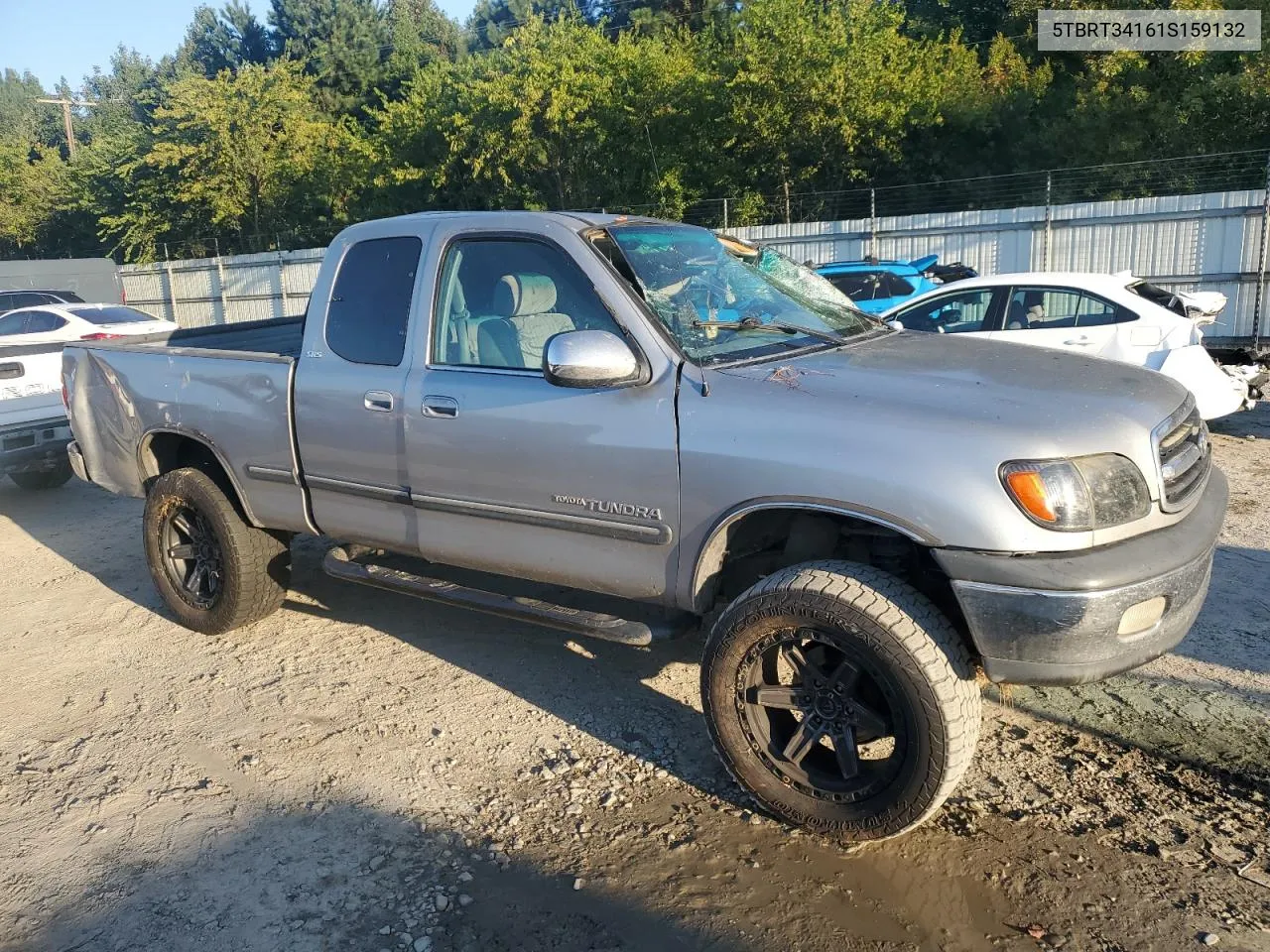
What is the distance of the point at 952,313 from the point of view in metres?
9.71

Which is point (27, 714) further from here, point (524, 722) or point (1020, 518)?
point (1020, 518)

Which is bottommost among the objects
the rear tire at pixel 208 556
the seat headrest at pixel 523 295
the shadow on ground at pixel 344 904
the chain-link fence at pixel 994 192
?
the shadow on ground at pixel 344 904

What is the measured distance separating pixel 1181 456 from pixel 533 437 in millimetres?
2242

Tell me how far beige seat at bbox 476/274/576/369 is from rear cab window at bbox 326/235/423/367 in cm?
42

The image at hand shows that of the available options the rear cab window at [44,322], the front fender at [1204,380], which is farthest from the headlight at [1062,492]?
the rear cab window at [44,322]

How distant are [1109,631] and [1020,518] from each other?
42 cm

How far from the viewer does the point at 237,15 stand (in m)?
62.2

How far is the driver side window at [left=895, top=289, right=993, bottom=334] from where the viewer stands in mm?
9609

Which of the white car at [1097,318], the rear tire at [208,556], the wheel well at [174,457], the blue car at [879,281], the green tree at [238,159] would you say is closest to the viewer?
the rear tire at [208,556]

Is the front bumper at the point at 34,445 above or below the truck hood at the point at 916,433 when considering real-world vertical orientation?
below

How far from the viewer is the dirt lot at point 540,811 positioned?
9.83ft

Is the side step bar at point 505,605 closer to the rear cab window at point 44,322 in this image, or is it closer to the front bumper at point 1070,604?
the front bumper at point 1070,604

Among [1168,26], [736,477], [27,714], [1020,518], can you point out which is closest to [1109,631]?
[1020,518]

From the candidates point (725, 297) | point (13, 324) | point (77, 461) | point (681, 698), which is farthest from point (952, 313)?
point (13, 324)
